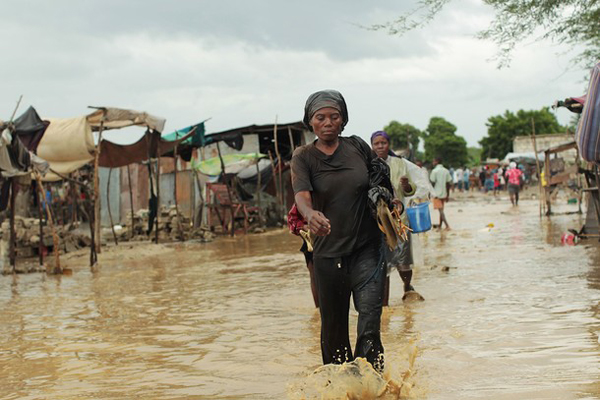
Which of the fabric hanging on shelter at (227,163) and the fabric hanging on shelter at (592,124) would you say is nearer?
the fabric hanging on shelter at (592,124)

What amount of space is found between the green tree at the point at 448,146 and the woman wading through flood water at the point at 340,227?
74.6 m

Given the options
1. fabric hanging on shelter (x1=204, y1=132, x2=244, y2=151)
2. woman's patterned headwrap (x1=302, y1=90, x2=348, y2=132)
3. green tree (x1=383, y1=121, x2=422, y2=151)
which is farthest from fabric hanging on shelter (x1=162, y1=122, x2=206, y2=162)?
green tree (x1=383, y1=121, x2=422, y2=151)

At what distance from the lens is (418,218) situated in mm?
7387

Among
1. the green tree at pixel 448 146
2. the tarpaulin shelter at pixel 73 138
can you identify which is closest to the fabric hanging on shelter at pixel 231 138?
the tarpaulin shelter at pixel 73 138

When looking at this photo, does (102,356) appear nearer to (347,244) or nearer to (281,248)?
(347,244)

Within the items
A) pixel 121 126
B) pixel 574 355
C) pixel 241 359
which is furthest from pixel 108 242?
pixel 574 355

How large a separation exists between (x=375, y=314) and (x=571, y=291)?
4.35 meters

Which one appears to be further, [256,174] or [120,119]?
[256,174]

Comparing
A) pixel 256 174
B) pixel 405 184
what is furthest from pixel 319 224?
pixel 256 174

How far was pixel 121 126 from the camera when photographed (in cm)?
1595

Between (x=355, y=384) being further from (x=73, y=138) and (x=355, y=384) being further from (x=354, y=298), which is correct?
(x=73, y=138)

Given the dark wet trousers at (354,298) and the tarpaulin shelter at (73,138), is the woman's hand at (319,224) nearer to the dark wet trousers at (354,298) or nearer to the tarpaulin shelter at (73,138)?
the dark wet trousers at (354,298)

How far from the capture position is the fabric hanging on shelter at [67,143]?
14359 millimetres

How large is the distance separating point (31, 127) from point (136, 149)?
12.2ft
